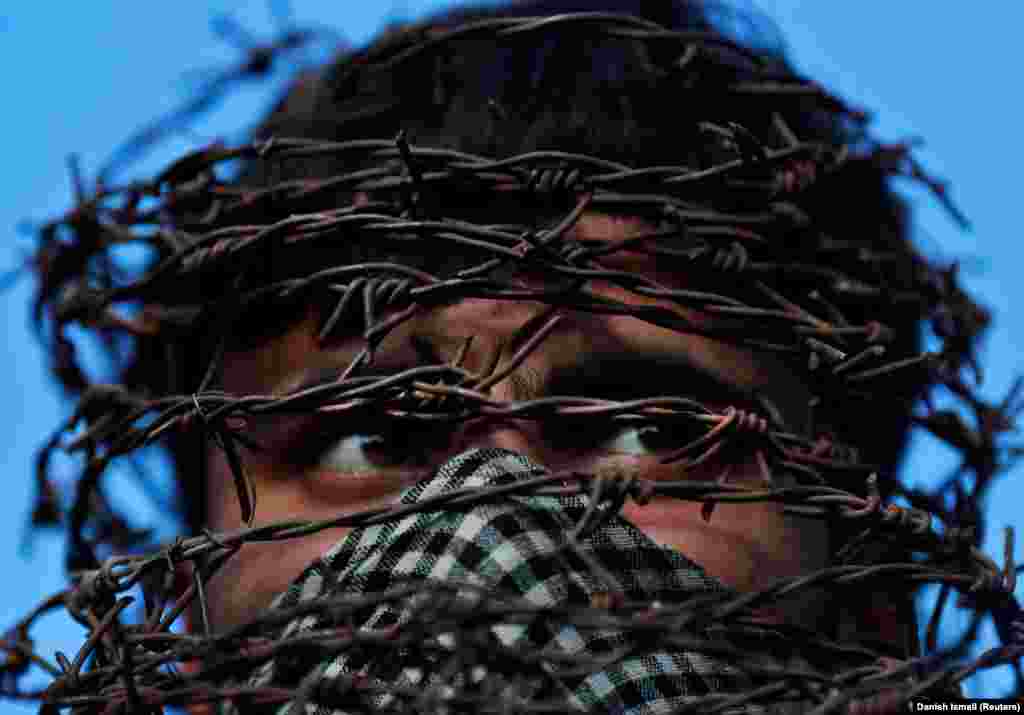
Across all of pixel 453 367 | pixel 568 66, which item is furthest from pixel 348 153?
pixel 568 66

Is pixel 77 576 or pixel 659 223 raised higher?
pixel 659 223

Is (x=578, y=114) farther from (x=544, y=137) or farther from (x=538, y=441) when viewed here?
(x=538, y=441)

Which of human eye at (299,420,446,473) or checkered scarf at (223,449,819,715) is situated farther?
human eye at (299,420,446,473)

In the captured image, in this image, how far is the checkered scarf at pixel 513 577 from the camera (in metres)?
0.74

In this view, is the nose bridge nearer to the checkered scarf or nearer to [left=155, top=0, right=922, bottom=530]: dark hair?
the checkered scarf

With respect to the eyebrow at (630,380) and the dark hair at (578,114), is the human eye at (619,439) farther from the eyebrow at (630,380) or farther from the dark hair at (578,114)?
the dark hair at (578,114)

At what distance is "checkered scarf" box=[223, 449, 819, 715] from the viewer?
74 centimetres

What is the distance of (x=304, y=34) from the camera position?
1354 millimetres

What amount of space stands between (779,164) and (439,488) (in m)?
0.33

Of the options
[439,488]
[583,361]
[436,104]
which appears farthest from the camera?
[436,104]

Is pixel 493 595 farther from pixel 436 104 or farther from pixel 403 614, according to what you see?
pixel 436 104

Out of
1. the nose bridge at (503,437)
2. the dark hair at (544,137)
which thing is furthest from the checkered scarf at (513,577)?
the dark hair at (544,137)

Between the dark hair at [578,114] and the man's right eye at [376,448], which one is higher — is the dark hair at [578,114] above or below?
above

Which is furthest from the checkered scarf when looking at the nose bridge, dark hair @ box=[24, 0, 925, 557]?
dark hair @ box=[24, 0, 925, 557]
